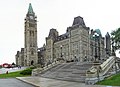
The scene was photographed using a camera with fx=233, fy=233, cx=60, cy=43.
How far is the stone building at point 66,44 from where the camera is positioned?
115 metres

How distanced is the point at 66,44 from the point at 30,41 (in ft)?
101

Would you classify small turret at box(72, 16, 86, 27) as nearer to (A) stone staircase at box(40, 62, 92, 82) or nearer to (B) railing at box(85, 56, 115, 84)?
(A) stone staircase at box(40, 62, 92, 82)

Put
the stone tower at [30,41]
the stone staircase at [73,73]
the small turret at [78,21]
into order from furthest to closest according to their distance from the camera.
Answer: the stone tower at [30,41] < the small turret at [78,21] < the stone staircase at [73,73]

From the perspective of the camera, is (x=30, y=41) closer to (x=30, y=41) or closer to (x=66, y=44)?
(x=30, y=41)

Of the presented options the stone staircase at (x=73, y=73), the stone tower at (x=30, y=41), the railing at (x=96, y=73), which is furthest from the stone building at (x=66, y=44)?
the railing at (x=96, y=73)

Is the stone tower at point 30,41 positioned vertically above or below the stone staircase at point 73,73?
above

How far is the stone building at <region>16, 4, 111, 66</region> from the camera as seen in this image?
11500cm

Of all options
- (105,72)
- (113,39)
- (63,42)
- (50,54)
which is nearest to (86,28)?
(63,42)

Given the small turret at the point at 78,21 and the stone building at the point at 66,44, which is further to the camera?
the small turret at the point at 78,21

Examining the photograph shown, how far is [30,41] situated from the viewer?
150000mm

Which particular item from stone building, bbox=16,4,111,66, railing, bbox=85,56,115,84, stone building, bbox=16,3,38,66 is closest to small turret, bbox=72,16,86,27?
stone building, bbox=16,4,111,66

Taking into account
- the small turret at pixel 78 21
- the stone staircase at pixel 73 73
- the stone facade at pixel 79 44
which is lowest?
the stone staircase at pixel 73 73

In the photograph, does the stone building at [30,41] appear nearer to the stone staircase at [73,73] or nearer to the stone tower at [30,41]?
the stone tower at [30,41]

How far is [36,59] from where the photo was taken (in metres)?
152
